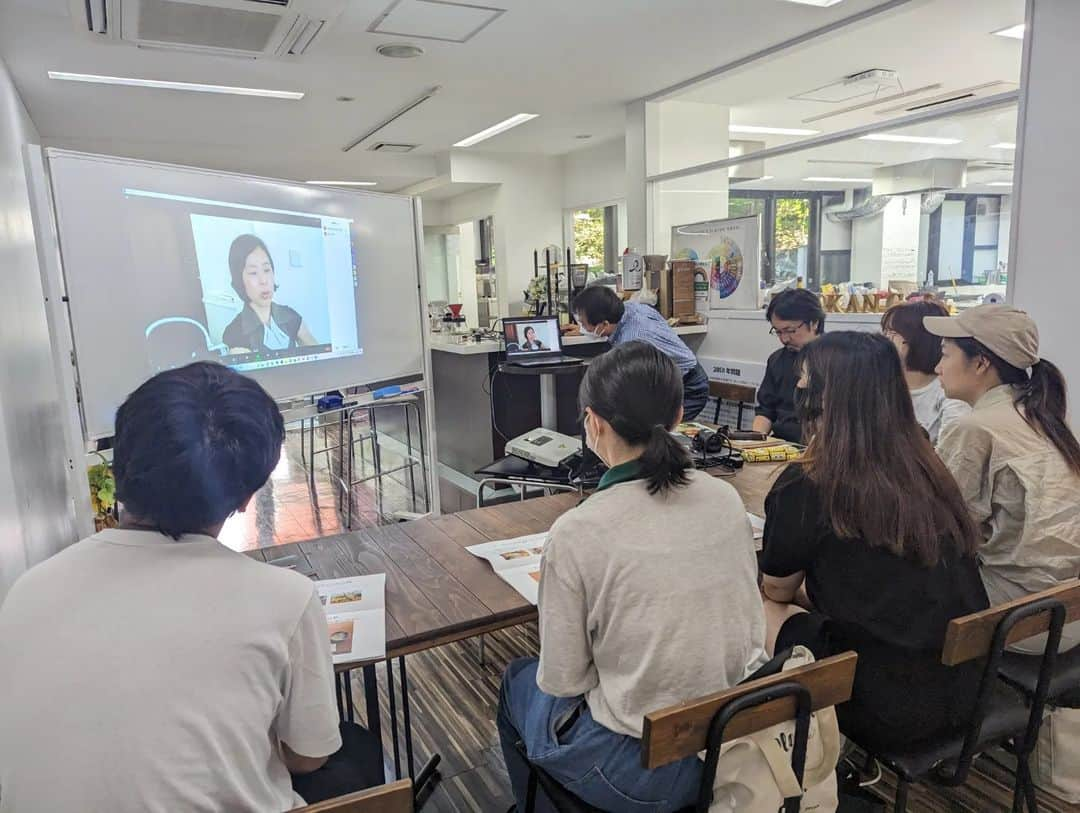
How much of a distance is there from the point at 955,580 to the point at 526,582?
0.84 m

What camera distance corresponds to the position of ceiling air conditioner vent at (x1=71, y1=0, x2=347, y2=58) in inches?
115

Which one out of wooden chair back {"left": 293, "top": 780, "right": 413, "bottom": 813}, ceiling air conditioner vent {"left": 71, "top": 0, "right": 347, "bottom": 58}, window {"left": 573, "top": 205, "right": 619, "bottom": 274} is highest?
ceiling air conditioner vent {"left": 71, "top": 0, "right": 347, "bottom": 58}

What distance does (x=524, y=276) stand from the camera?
7.86 metres

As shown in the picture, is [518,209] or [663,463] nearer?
[663,463]

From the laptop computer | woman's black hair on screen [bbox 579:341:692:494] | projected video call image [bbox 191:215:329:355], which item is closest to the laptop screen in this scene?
the laptop computer

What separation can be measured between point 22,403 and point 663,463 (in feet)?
10.6

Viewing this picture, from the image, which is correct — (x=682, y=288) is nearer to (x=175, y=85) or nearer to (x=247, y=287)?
(x=247, y=287)

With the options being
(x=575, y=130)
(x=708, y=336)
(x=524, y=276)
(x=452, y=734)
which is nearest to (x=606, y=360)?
(x=452, y=734)

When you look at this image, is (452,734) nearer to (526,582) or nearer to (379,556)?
(379,556)

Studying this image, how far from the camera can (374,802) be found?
847mm

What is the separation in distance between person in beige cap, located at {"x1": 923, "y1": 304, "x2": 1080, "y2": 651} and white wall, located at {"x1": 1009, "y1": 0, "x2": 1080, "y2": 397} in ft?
4.99

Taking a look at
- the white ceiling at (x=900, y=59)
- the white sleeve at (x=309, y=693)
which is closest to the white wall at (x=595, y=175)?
the white ceiling at (x=900, y=59)

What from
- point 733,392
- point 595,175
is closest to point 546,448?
point 733,392

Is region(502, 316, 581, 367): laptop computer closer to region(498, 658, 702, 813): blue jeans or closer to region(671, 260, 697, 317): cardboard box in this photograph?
region(671, 260, 697, 317): cardboard box
